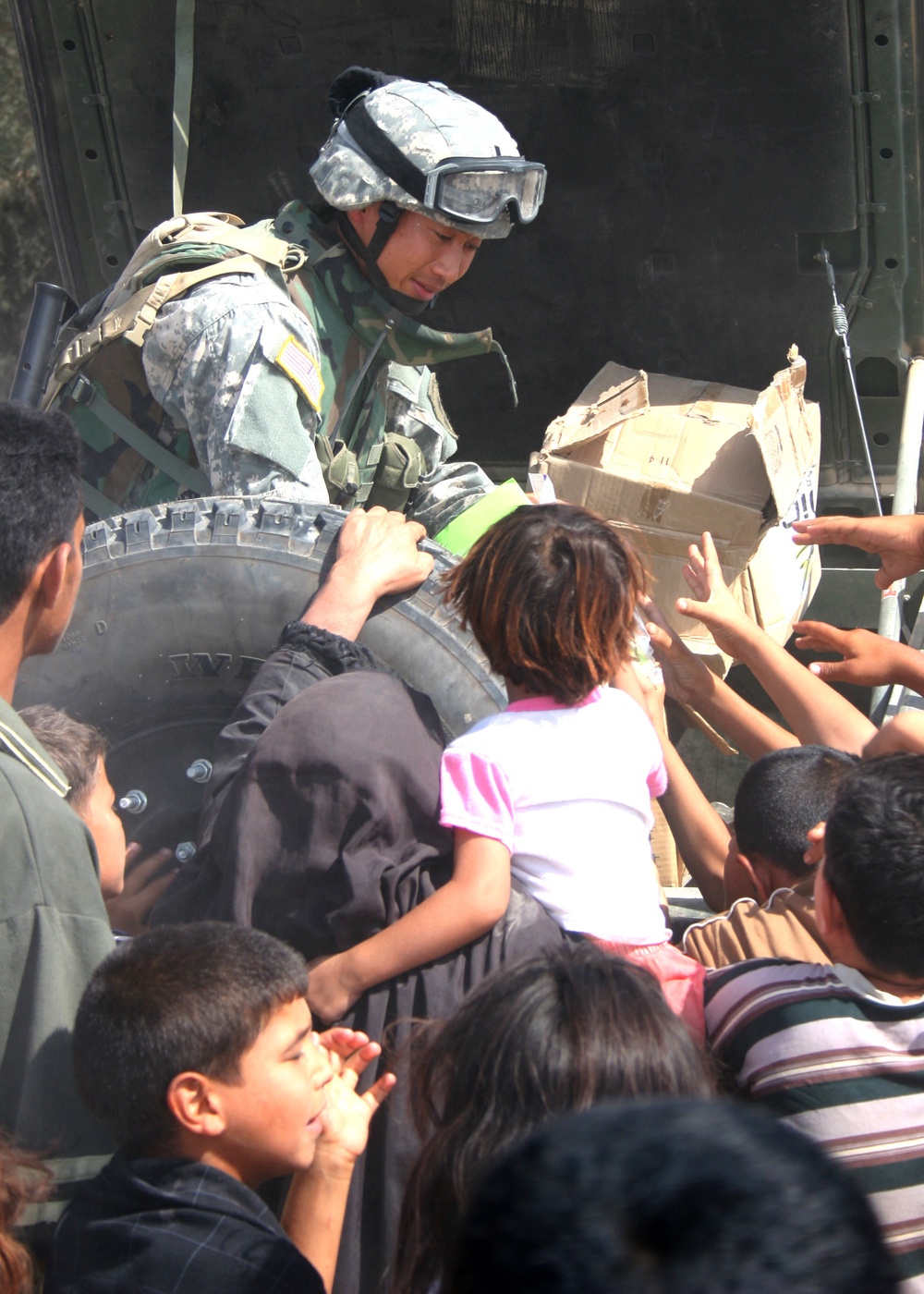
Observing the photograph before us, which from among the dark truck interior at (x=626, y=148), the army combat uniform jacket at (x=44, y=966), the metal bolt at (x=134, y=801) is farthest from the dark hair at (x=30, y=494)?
the dark truck interior at (x=626, y=148)

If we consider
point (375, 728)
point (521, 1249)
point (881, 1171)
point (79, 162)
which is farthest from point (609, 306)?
point (521, 1249)

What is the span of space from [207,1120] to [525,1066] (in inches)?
14.1

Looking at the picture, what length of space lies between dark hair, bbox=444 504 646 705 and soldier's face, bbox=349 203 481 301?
115cm

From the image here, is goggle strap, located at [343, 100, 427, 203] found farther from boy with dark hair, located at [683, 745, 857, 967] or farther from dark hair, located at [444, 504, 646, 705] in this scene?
boy with dark hair, located at [683, 745, 857, 967]

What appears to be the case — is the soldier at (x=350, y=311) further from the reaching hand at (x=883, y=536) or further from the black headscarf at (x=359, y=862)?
the black headscarf at (x=359, y=862)

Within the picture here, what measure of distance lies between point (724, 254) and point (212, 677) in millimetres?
2306

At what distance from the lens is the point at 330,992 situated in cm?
148

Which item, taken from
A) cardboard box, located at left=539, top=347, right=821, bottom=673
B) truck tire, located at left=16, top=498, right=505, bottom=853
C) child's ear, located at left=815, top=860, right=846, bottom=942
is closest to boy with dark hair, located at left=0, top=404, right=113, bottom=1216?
truck tire, located at left=16, top=498, right=505, bottom=853

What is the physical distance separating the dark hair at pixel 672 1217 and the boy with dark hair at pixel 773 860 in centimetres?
110

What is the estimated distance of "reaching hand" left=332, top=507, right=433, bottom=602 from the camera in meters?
2.06

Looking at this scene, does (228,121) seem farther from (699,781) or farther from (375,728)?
(375,728)

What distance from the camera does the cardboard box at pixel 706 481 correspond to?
3188 mm

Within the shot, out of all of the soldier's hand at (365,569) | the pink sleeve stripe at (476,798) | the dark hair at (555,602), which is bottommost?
the pink sleeve stripe at (476,798)

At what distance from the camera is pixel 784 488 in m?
3.15
